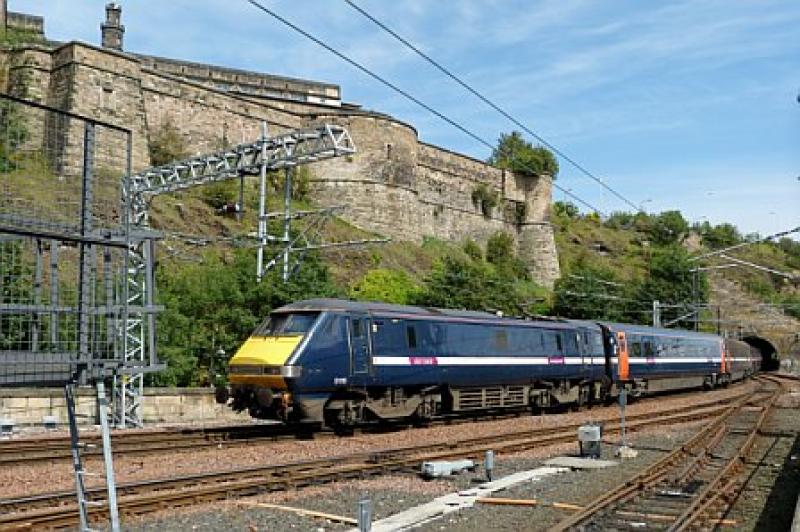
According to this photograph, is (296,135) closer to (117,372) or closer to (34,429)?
(34,429)

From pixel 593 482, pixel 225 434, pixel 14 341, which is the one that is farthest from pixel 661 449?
pixel 14 341

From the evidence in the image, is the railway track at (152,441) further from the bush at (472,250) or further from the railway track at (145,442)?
the bush at (472,250)

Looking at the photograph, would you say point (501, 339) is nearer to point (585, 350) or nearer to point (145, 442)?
point (585, 350)

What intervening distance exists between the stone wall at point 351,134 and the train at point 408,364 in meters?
28.0

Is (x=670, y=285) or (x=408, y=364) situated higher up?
(x=670, y=285)

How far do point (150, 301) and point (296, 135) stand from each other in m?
19.3

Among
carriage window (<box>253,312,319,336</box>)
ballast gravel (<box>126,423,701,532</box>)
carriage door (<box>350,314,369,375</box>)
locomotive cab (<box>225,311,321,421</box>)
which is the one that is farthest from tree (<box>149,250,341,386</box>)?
ballast gravel (<box>126,423,701,532</box>)

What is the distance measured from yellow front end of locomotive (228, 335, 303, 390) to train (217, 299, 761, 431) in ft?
0.09

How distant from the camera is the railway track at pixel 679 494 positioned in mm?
10070

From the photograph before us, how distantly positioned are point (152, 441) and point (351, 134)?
48.4 meters

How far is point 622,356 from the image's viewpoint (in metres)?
31.5

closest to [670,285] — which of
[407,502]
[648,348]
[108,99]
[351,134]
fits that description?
[351,134]

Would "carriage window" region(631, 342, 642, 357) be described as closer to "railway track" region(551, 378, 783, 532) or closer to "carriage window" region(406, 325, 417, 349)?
"railway track" region(551, 378, 783, 532)

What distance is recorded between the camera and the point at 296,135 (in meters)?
26.4
